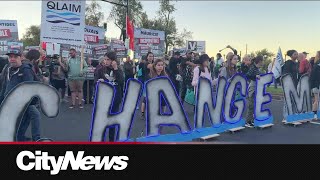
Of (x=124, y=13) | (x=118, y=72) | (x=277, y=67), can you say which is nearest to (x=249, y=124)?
(x=277, y=67)

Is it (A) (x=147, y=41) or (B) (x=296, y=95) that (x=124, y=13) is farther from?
(B) (x=296, y=95)

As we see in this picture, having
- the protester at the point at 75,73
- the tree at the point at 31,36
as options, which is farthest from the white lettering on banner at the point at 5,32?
the tree at the point at 31,36

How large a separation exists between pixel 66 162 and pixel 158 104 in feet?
9.90

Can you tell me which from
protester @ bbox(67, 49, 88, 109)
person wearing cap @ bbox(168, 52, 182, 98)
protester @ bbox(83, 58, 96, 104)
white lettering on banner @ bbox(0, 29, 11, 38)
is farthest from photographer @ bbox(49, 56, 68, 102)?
white lettering on banner @ bbox(0, 29, 11, 38)

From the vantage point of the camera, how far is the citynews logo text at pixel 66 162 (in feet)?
11.2

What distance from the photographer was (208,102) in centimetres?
730

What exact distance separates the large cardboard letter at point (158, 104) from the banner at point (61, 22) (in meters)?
3.09

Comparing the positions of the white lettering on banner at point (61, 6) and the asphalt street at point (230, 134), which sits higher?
the white lettering on banner at point (61, 6)

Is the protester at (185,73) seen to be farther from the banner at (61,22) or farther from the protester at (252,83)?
the banner at (61,22)

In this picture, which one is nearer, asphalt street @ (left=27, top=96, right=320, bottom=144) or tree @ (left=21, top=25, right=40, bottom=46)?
asphalt street @ (left=27, top=96, right=320, bottom=144)

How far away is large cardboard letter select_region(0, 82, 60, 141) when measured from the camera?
5188mm

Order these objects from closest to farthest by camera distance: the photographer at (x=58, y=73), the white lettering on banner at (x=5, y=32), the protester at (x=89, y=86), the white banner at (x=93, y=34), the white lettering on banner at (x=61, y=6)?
the white lettering on banner at (x=61, y=6)
the photographer at (x=58, y=73)
the protester at (x=89, y=86)
the white banner at (x=93, y=34)
the white lettering on banner at (x=5, y=32)

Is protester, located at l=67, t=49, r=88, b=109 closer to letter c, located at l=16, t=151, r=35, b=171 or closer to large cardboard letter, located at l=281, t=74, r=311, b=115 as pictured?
large cardboard letter, located at l=281, t=74, r=311, b=115

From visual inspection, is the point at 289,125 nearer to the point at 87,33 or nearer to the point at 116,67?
the point at 116,67
